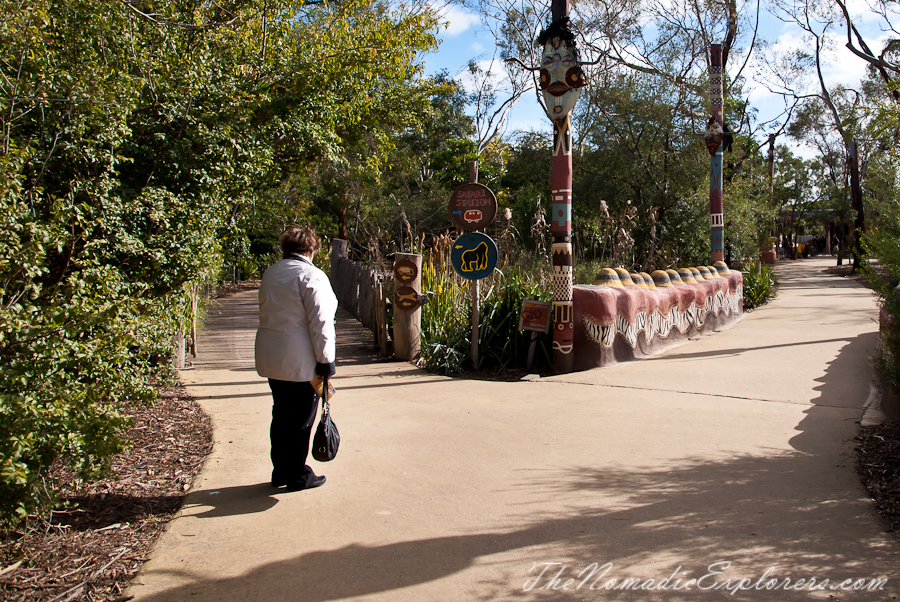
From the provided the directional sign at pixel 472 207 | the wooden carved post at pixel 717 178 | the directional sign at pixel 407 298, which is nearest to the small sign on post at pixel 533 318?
the directional sign at pixel 472 207

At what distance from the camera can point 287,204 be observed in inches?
813

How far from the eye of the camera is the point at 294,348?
4.15 m

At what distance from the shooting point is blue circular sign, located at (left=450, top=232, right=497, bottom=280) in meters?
8.28

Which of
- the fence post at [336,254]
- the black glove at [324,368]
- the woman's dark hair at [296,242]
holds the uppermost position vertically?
the fence post at [336,254]

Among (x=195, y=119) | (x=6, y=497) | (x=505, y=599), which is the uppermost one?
(x=195, y=119)

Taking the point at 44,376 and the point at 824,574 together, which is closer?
the point at 824,574

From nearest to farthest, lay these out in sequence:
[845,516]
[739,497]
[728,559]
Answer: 1. [728,559]
2. [845,516]
3. [739,497]

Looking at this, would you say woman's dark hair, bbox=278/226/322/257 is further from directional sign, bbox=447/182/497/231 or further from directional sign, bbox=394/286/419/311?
directional sign, bbox=394/286/419/311

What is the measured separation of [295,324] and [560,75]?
18.1 feet

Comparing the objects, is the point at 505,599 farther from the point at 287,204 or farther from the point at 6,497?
the point at 287,204

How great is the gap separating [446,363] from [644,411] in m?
2.95

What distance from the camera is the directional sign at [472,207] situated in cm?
836

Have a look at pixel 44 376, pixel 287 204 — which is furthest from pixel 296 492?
pixel 287 204

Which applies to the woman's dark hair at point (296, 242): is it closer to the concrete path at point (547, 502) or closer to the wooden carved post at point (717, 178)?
the concrete path at point (547, 502)
